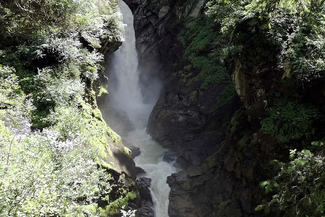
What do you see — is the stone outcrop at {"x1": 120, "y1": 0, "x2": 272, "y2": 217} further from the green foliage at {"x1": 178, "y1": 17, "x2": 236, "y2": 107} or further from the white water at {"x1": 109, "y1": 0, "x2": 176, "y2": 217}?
the white water at {"x1": 109, "y1": 0, "x2": 176, "y2": 217}

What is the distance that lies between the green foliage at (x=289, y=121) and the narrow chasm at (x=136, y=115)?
6479 mm

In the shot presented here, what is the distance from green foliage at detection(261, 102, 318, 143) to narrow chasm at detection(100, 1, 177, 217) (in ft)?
21.3

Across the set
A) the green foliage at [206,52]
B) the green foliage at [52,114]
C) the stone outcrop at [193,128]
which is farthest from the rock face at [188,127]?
the green foliage at [52,114]

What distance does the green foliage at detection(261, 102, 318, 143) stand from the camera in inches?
282

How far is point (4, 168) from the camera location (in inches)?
136

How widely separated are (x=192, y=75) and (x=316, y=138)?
11.5 meters

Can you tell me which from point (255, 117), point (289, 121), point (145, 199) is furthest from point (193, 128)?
point (289, 121)

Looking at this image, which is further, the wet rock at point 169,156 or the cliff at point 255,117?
the wet rock at point 169,156

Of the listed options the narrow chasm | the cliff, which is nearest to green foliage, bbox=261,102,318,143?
the cliff

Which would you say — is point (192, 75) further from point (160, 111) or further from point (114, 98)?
point (114, 98)

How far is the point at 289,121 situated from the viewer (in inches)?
295

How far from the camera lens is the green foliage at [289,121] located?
7.15 m

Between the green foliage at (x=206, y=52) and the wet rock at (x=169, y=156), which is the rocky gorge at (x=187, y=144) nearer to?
the wet rock at (x=169, y=156)

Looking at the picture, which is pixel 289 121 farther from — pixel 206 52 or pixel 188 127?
pixel 206 52
